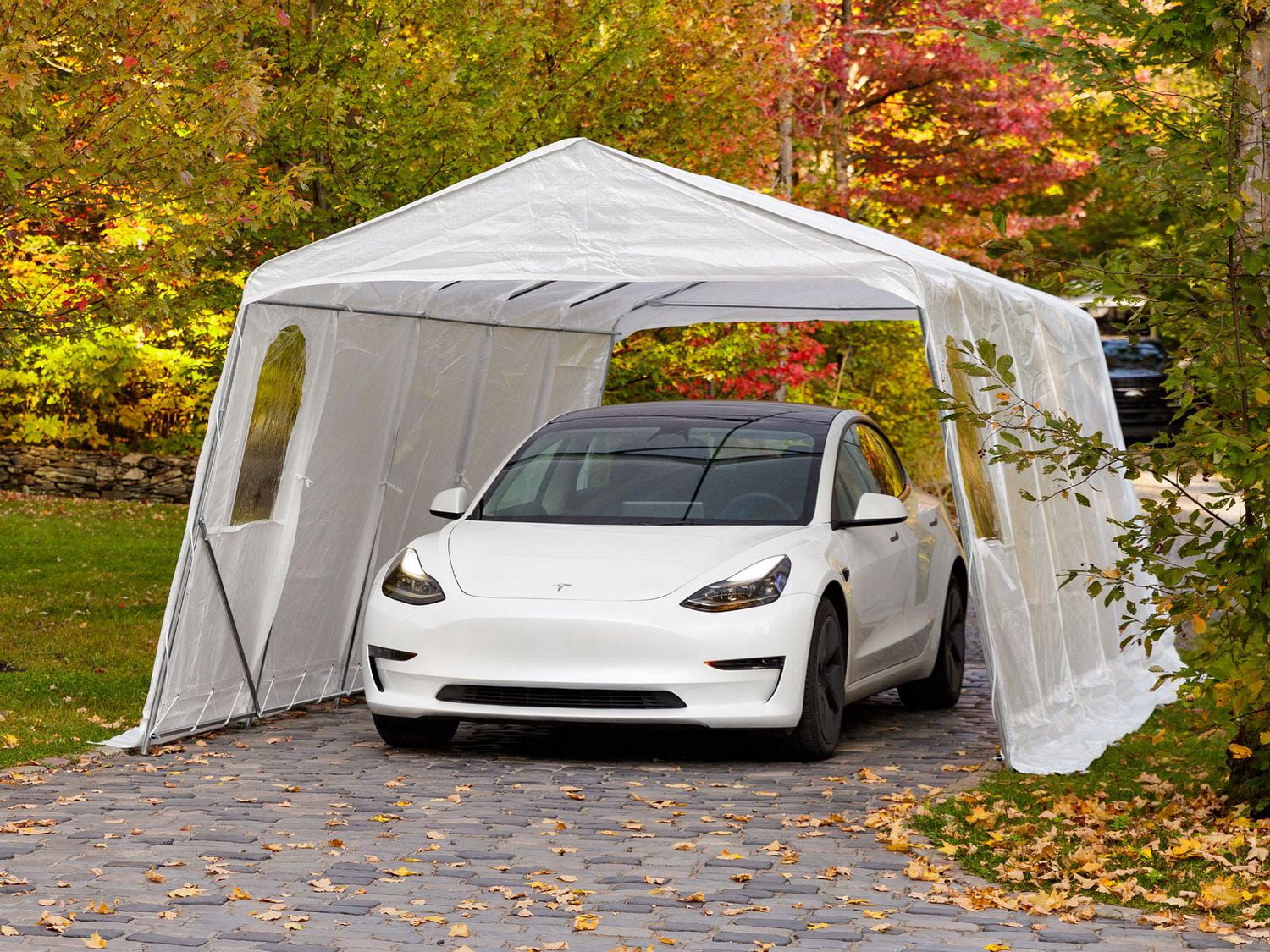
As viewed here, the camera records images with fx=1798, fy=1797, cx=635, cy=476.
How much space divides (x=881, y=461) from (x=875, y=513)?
58.8 inches

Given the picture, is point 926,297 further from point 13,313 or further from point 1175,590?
point 13,313

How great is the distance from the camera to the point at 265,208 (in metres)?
10.7

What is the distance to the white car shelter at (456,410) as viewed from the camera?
8.36 m

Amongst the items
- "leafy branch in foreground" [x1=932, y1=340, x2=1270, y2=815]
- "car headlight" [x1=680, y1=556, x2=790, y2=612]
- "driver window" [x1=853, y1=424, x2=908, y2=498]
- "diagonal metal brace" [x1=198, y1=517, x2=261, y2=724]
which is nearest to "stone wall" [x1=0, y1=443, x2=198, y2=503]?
"diagonal metal brace" [x1=198, y1=517, x2=261, y2=724]

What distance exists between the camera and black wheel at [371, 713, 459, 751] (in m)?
8.60

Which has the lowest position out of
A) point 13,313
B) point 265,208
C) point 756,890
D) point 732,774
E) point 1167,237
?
point 732,774

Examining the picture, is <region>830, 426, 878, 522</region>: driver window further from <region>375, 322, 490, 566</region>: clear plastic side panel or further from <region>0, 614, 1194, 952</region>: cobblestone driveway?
<region>375, 322, 490, 566</region>: clear plastic side panel

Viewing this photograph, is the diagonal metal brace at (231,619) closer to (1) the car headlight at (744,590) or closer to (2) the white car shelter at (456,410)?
(2) the white car shelter at (456,410)

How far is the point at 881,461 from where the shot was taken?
10.2m

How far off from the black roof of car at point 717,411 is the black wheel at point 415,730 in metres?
2.01

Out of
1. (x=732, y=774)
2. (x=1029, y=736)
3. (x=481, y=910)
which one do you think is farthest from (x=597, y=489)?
(x=481, y=910)

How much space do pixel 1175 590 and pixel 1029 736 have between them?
1969 millimetres

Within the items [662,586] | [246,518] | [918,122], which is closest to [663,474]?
[662,586]

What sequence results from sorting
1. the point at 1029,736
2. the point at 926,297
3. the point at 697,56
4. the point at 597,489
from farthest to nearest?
the point at 697,56 < the point at 597,489 < the point at 1029,736 < the point at 926,297
